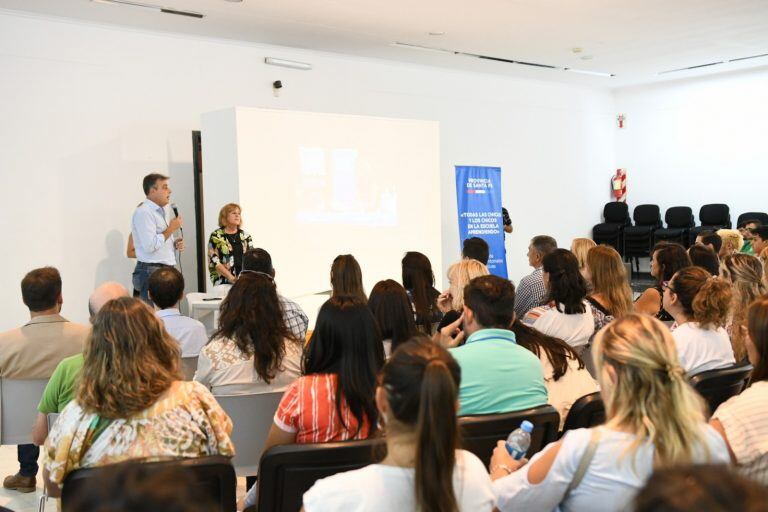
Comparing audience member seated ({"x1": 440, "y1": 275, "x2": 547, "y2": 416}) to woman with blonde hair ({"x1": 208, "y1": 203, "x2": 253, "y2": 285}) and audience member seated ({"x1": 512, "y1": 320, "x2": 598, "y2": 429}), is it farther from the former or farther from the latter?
woman with blonde hair ({"x1": 208, "y1": 203, "x2": 253, "y2": 285})

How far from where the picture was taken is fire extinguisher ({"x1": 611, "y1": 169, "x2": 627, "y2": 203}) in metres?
13.8

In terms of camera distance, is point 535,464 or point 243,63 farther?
point 243,63

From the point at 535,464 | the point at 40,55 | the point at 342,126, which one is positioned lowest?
the point at 535,464

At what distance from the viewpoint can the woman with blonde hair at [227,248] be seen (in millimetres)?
7023

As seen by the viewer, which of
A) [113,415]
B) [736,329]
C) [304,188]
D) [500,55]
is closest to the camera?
[113,415]

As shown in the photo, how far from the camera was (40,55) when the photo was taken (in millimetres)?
7336

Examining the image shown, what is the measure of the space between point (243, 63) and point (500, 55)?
3.44 meters

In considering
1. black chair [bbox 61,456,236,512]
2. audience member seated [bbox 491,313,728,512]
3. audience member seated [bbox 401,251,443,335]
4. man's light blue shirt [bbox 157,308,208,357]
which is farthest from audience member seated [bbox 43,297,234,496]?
audience member seated [bbox 401,251,443,335]

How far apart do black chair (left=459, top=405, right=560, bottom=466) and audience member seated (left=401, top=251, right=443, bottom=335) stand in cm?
215

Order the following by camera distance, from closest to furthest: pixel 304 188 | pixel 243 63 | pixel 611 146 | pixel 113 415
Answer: pixel 113 415, pixel 304 188, pixel 243 63, pixel 611 146

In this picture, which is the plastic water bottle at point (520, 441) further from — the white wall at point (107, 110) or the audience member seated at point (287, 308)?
the white wall at point (107, 110)

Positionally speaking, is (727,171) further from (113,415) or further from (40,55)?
(113,415)

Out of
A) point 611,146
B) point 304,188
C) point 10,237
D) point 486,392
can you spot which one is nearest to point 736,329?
point 486,392

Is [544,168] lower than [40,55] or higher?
lower
